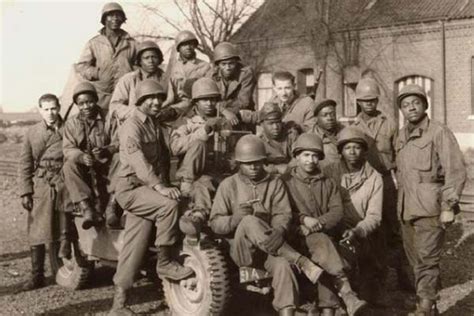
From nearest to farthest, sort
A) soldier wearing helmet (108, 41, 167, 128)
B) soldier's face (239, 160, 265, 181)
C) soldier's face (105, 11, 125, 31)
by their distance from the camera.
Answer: soldier's face (239, 160, 265, 181), soldier wearing helmet (108, 41, 167, 128), soldier's face (105, 11, 125, 31)

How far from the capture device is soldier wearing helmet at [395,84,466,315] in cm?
686

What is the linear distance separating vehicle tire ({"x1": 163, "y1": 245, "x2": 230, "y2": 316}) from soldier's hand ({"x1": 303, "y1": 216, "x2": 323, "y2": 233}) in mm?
876

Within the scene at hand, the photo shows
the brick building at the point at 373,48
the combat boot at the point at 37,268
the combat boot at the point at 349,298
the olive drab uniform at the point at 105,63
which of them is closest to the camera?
the combat boot at the point at 349,298

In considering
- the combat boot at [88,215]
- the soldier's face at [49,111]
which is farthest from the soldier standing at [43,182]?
the combat boot at [88,215]

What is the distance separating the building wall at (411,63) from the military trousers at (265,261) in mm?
20866

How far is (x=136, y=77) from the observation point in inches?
354

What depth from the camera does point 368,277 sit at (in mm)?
7383

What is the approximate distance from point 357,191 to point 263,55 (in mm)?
26055

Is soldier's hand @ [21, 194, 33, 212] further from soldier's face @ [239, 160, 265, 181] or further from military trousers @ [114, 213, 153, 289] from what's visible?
soldier's face @ [239, 160, 265, 181]

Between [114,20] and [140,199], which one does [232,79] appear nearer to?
[114,20]

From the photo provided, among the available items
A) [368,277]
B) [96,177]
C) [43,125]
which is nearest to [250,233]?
[368,277]

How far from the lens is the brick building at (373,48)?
26.2 m

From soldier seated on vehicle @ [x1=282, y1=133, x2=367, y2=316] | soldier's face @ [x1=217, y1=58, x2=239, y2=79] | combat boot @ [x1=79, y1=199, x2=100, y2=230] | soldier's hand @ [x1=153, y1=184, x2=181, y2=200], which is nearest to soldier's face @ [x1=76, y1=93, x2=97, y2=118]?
combat boot @ [x1=79, y1=199, x2=100, y2=230]

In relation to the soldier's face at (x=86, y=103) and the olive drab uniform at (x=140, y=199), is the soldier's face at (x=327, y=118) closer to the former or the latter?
the olive drab uniform at (x=140, y=199)
